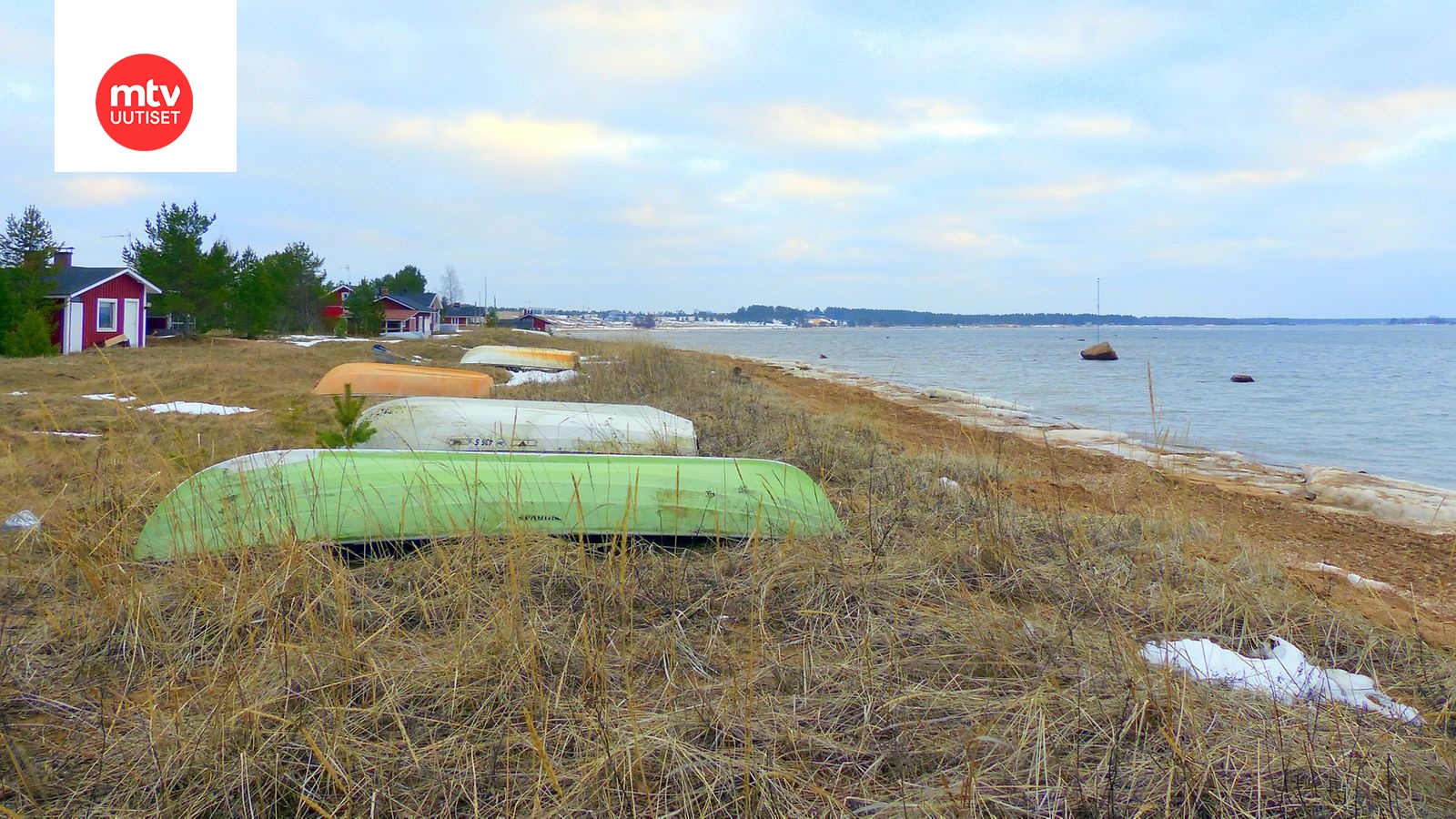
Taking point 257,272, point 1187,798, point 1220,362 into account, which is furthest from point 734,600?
point 1220,362

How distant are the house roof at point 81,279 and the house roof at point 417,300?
916 inches

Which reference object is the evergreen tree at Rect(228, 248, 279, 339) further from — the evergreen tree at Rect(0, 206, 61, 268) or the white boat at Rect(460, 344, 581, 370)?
the white boat at Rect(460, 344, 581, 370)

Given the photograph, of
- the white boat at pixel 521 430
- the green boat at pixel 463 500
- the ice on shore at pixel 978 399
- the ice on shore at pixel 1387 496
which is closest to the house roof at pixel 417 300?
the ice on shore at pixel 978 399

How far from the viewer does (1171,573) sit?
363cm

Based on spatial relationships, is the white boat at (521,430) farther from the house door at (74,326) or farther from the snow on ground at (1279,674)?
the house door at (74,326)

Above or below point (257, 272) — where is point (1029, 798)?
below

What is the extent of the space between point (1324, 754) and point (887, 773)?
107cm

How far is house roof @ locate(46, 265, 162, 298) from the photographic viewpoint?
78.3 feet

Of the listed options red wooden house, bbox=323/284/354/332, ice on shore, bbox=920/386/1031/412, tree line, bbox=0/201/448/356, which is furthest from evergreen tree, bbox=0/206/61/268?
ice on shore, bbox=920/386/1031/412

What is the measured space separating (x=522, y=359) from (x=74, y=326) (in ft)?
57.9

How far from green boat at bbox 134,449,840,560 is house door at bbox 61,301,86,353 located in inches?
1049

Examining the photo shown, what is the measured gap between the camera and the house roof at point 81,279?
23.9 meters

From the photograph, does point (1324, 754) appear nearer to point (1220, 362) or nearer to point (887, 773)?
point (887, 773)

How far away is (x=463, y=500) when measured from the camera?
3.61 meters
